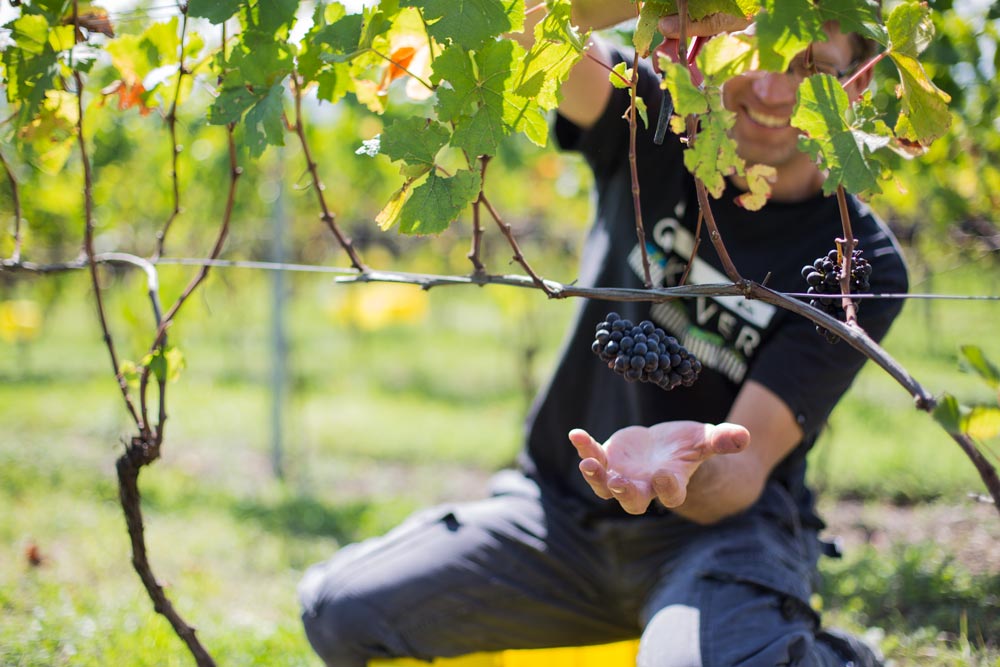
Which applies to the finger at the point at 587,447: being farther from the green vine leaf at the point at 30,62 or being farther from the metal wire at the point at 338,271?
the green vine leaf at the point at 30,62

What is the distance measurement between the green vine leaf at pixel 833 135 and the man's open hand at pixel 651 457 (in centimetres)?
36

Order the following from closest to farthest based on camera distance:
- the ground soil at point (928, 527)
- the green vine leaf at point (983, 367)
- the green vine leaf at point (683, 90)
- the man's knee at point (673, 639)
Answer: the green vine leaf at point (983, 367) < the green vine leaf at point (683, 90) < the man's knee at point (673, 639) < the ground soil at point (928, 527)

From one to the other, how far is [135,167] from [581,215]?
2808 mm

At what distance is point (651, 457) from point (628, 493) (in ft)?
0.36

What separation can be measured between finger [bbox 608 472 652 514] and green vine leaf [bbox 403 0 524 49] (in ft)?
2.02

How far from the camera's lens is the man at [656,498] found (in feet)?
5.58

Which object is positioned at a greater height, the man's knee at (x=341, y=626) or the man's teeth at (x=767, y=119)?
the man's teeth at (x=767, y=119)

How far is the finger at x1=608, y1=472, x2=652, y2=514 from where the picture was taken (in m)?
1.23

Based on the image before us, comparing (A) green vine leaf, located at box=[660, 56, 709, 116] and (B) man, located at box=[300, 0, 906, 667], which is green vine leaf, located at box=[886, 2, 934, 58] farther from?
(B) man, located at box=[300, 0, 906, 667]

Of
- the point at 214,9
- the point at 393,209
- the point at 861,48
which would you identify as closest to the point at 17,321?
the point at 214,9

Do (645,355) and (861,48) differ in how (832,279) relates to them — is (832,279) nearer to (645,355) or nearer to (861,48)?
(645,355)

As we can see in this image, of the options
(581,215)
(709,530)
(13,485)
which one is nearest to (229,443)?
(13,485)

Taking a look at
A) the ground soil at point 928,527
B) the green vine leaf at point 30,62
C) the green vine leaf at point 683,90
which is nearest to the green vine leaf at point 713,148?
the green vine leaf at point 683,90

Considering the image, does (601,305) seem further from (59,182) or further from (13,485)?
(59,182)
